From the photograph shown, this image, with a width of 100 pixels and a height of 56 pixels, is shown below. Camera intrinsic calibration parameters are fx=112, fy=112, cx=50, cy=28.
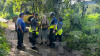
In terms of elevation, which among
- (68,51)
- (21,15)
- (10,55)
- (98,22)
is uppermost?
(21,15)

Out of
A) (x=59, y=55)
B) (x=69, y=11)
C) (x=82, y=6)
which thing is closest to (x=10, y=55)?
(x=59, y=55)

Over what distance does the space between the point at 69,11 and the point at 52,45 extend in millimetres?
3300

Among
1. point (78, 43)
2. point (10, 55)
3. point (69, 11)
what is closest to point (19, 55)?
point (10, 55)

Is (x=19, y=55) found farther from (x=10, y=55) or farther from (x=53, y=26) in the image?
(x=53, y=26)

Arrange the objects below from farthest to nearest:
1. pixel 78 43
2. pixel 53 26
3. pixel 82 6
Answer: pixel 82 6 < pixel 78 43 < pixel 53 26

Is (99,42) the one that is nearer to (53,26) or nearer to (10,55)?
(53,26)

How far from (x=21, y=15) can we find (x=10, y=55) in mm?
1822

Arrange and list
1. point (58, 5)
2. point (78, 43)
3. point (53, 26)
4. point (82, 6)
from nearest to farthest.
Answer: point (53, 26) → point (78, 43) → point (58, 5) → point (82, 6)

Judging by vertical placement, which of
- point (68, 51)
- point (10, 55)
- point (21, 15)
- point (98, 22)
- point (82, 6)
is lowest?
point (68, 51)

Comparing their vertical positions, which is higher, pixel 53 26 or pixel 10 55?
pixel 53 26

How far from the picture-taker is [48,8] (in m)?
8.32

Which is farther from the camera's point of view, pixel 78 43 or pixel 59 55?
pixel 78 43

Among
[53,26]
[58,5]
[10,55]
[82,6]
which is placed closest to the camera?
[10,55]

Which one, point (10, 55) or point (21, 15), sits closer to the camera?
point (10, 55)
